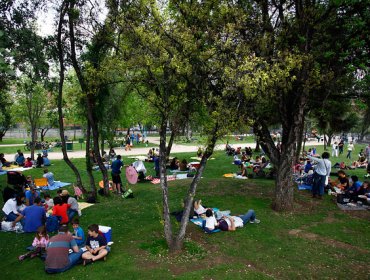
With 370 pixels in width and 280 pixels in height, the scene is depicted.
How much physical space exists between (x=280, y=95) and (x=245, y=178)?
27.6 feet

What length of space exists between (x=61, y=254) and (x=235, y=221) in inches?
226

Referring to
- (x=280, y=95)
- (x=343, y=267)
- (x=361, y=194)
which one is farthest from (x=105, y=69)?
(x=361, y=194)

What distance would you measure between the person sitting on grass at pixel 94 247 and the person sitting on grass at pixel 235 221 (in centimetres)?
396

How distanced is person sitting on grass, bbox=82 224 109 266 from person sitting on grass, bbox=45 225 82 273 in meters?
0.26

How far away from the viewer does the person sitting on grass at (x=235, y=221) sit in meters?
10.9

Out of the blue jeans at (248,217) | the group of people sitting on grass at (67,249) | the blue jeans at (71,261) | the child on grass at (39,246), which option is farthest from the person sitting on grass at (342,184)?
the child on grass at (39,246)

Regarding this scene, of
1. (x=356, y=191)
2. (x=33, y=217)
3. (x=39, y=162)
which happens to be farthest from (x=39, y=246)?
(x=39, y=162)

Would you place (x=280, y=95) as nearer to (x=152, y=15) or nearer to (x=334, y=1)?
(x=334, y=1)

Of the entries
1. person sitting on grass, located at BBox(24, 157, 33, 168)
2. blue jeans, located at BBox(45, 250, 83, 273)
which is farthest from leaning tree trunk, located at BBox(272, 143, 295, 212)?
person sitting on grass, located at BBox(24, 157, 33, 168)

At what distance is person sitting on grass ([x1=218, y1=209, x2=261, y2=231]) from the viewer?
10875 mm

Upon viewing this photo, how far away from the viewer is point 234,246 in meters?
9.65

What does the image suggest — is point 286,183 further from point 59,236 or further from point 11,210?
point 11,210

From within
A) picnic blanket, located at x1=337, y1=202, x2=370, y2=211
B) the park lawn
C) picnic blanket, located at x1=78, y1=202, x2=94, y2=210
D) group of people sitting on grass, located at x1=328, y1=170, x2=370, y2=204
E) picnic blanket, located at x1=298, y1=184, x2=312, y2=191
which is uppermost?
group of people sitting on grass, located at x1=328, y1=170, x2=370, y2=204

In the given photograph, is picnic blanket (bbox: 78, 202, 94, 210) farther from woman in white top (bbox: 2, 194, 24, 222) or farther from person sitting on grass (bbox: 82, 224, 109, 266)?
person sitting on grass (bbox: 82, 224, 109, 266)
